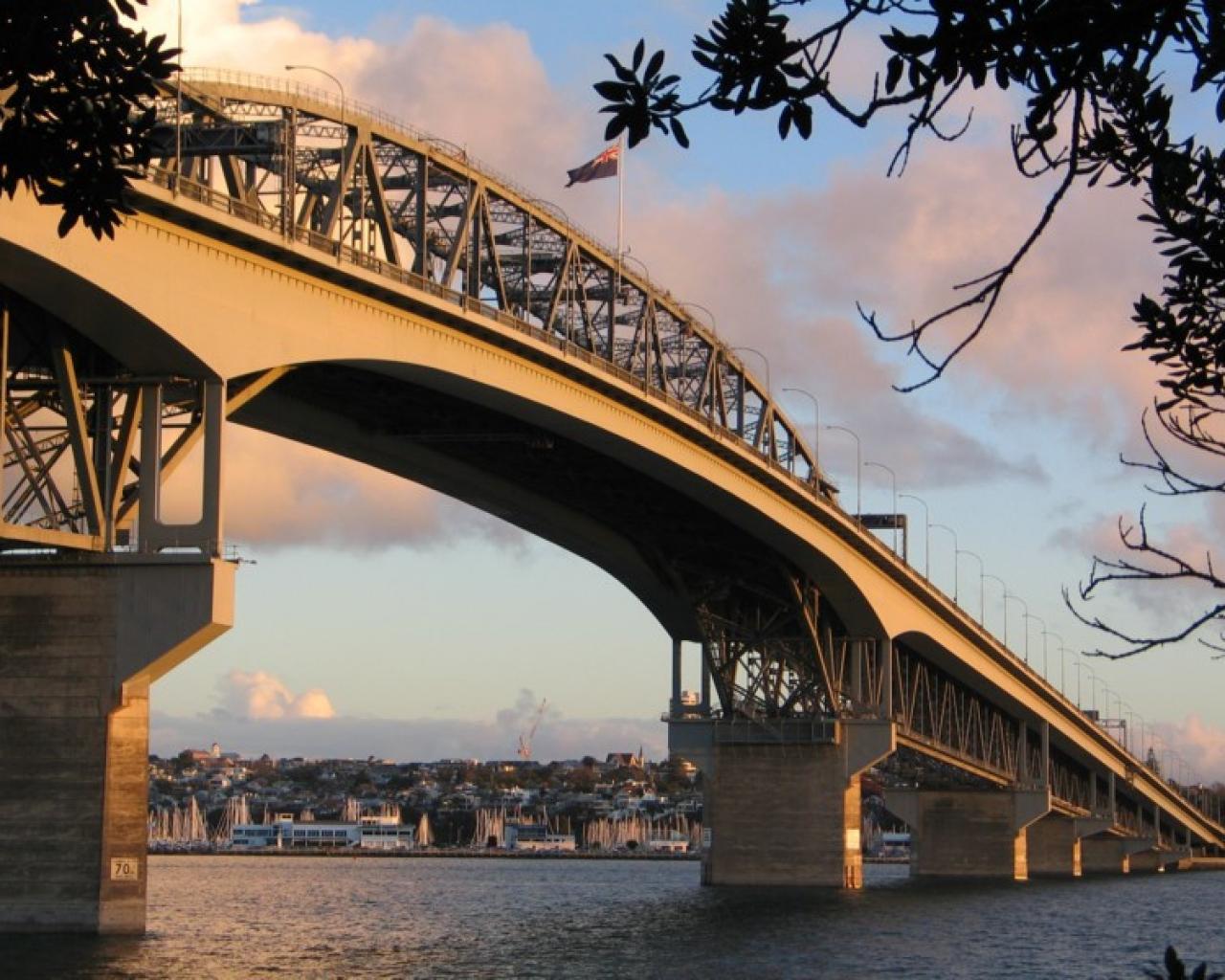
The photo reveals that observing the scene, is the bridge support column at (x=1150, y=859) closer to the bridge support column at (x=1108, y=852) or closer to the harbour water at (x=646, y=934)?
the bridge support column at (x=1108, y=852)

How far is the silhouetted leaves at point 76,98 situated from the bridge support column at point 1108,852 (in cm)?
15647

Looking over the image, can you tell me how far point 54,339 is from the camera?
144 feet

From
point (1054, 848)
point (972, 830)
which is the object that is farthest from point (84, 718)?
point (1054, 848)

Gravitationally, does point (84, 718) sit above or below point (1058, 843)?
above

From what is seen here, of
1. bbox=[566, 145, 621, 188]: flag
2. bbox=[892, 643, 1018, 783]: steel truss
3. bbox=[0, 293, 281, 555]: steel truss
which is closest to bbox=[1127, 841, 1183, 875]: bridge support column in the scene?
bbox=[892, 643, 1018, 783]: steel truss

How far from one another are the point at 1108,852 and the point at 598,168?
359 ft

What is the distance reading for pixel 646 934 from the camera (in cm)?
6550

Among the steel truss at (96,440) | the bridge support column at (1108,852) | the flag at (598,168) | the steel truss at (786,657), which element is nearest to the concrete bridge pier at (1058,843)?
the bridge support column at (1108,852)

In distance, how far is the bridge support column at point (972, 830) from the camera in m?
123

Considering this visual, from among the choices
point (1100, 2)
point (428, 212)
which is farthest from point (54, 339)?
point (1100, 2)

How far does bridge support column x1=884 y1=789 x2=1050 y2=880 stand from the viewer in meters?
123

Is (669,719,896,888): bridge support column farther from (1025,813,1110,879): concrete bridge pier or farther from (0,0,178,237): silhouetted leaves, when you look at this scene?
(0,0,178,237): silhouetted leaves

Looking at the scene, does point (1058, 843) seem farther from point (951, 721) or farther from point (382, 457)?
point (382, 457)

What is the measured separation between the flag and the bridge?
5.48ft
